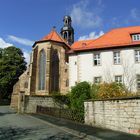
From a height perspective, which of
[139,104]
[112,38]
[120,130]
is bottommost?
[120,130]

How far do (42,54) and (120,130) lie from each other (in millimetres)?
32496

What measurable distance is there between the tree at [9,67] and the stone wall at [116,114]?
42.1 meters

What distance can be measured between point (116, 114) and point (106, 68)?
52.2ft

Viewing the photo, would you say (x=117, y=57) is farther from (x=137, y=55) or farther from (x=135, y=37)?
(x=135, y=37)

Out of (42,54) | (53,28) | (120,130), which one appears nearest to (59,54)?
(42,54)

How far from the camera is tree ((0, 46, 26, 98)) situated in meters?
56.2

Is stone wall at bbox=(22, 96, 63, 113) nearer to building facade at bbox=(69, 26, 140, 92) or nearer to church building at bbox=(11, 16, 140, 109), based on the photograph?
church building at bbox=(11, 16, 140, 109)

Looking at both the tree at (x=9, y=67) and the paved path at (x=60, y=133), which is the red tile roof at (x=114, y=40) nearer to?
the paved path at (x=60, y=133)

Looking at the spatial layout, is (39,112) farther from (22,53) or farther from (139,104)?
(22,53)

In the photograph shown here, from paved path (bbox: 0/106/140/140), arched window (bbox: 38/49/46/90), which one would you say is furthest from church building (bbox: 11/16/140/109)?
paved path (bbox: 0/106/140/140)

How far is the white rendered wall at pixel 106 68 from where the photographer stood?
2788cm

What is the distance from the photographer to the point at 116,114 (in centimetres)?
1384

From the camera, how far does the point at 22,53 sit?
61531 millimetres

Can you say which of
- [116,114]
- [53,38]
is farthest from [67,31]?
[116,114]
